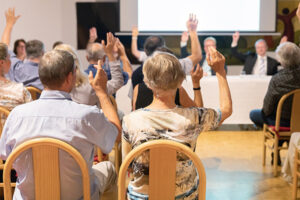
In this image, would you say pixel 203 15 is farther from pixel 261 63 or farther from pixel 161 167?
pixel 161 167

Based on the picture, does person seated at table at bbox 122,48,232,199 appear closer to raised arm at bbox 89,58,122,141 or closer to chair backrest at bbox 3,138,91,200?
raised arm at bbox 89,58,122,141

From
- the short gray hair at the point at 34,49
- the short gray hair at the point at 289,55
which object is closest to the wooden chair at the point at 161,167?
the short gray hair at the point at 34,49

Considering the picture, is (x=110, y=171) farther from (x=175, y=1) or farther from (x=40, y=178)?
(x=175, y=1)

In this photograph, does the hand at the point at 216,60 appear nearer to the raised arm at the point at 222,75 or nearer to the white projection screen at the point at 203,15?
the raised arm at the point at 222,75

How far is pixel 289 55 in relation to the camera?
3.66 meters

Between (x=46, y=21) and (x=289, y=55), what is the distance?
16.6ft

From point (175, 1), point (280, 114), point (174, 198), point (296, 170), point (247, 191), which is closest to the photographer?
point (174, 198)

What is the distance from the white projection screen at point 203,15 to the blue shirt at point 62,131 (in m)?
5.60

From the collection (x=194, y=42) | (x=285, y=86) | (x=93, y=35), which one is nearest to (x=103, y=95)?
(x=194, y=42)

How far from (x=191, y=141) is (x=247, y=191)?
1.78m

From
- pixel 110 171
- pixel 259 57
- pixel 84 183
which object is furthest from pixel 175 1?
pixel 84 183

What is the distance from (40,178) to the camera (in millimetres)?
1626

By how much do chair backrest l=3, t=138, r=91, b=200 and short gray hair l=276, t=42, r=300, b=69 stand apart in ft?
8.65

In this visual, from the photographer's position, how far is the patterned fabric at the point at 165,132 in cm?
170
